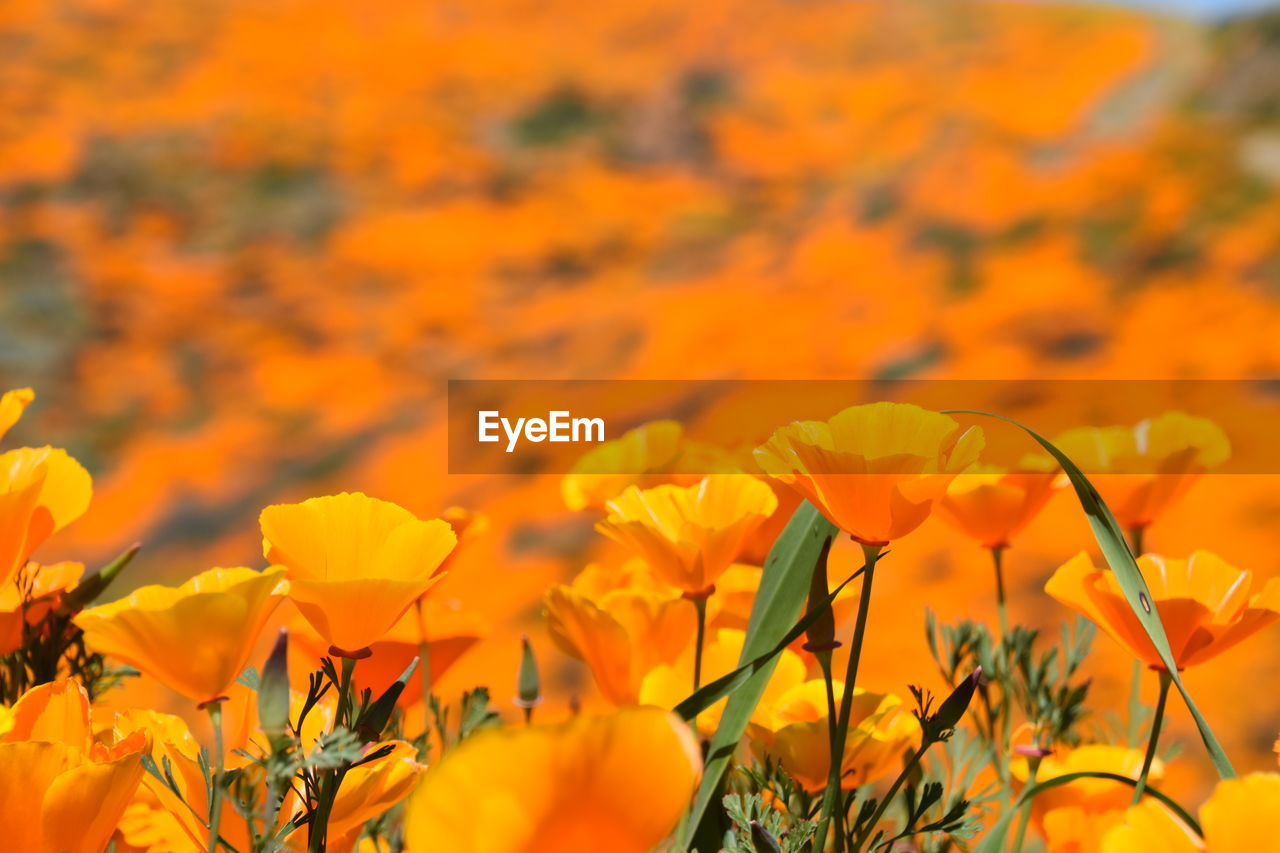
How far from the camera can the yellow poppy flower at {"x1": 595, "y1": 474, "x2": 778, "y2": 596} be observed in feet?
1.34

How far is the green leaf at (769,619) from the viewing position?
36cm

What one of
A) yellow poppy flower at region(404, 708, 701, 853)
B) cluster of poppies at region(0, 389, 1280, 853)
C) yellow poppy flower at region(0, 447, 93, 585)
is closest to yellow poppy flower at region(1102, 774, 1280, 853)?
cluster of poppies at region(0, 389, 1280, 853)

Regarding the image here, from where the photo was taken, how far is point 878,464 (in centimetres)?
33

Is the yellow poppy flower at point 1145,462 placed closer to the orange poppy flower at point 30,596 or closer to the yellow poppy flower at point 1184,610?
the yellow poppy flower at point 1184,610

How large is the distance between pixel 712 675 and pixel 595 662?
54 mm

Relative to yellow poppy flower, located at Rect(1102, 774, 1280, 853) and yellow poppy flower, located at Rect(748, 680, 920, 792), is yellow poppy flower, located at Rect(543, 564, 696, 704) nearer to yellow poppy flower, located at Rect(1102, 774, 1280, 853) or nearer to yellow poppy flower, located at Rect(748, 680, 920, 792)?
yellow poppy flower, located at Rect(748, 680, 920, 792)

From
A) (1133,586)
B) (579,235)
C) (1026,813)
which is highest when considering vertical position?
(579,235)

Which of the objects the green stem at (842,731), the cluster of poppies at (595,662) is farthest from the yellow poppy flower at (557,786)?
the green stem at (842,731)

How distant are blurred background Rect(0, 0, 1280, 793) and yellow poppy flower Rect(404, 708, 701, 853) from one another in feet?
4.49

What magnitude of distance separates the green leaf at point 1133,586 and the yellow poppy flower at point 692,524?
121mm

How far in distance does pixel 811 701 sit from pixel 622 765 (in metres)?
0.25

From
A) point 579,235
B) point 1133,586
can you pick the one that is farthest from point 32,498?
point 579,235

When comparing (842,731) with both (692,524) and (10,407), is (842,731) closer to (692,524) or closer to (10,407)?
(692,524)

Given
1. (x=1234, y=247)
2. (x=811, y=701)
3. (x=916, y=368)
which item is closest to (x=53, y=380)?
(x=916, y=368)
